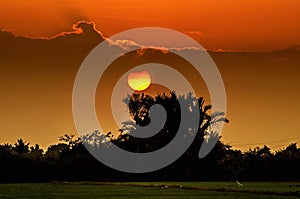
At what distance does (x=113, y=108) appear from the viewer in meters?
109

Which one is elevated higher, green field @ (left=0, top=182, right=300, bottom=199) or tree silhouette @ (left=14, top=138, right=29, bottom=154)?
tree silhouette @ (left=14, top=138, right=29, bottom=154)

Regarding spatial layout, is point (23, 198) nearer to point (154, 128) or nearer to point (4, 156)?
point (4, 156)

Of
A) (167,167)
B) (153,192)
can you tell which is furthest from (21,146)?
(153,192)

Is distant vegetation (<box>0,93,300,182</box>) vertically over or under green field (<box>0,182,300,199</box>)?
over

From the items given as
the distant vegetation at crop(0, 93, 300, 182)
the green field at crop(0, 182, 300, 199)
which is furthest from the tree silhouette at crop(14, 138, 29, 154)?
the green field at crop(0, 182, 300, 199)

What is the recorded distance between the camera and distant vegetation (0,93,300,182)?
90625 mm

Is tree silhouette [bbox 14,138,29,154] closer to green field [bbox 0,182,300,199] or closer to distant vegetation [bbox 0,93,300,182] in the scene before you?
distant vegetation [bbox 0,93,300,182]

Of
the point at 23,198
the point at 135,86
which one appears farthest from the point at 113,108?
the point at 23,198

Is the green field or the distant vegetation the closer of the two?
the green field

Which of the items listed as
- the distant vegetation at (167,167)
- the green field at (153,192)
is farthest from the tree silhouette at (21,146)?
the green field at (153,192)

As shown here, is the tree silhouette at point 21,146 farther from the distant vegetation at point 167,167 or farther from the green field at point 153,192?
the green field at point 153,192

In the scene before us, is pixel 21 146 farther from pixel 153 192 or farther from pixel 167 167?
pixel 153 192

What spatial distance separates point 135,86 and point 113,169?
19899mm

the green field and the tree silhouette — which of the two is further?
the tree silhouette
